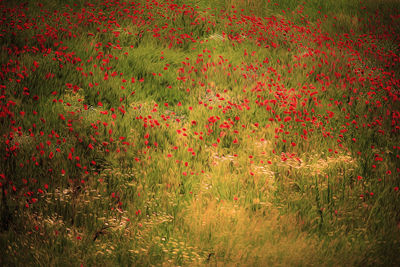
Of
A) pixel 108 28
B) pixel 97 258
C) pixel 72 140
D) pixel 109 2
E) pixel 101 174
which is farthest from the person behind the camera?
pixel 109 2

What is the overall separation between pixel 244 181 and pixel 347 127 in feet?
7.75

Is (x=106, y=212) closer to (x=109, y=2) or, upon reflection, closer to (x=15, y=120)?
(x=15, y=120)

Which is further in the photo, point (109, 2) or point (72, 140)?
point (109, 2)

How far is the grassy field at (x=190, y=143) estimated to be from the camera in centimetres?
399

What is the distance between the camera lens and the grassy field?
3986 mm

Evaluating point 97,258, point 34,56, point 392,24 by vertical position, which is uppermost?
point 392,24

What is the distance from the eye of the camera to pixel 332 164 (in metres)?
5.06

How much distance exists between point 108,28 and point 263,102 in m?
4.19

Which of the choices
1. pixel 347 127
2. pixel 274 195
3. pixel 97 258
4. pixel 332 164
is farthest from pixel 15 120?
pixel 347 127

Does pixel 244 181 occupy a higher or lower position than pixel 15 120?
lower

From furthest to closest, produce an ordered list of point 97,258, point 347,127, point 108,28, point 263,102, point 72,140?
point 108,28 < point 263,102 < point 347,127 < point 72,140 < point 97,258

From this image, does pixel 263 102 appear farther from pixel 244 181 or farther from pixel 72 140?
pixel 72 140

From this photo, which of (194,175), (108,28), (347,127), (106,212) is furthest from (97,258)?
(108,28)

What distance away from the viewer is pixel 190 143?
536 centimetres
